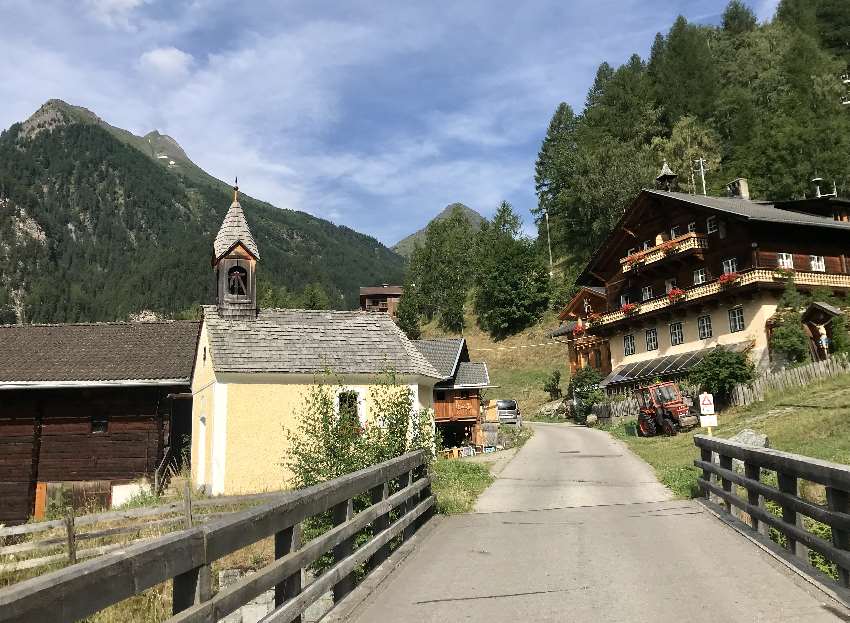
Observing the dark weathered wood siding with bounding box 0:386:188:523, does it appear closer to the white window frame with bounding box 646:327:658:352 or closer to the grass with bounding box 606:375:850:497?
the grass with bounding box 606:375:850:497

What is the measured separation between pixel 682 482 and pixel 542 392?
39751 mm

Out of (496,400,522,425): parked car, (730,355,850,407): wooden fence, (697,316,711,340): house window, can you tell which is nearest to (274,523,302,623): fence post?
(730,355,850,407): wooden fence

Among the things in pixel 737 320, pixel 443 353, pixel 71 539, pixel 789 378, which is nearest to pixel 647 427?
pixel 789 378

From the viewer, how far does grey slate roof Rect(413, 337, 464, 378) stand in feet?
105

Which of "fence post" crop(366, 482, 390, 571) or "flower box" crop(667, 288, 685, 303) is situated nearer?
"fence post" crop(366, 482, 390, 571)

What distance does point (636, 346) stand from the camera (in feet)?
141

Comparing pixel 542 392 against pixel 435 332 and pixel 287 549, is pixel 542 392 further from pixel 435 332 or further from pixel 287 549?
pixel 287 549

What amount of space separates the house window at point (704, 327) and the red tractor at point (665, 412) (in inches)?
374

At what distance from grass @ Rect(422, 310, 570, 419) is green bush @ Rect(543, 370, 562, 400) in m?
0.45

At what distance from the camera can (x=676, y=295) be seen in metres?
37.3

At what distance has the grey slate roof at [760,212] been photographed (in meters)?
33.2

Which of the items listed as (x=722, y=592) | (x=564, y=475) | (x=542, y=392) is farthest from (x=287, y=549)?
(x=542, y=392)

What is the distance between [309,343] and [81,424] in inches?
388

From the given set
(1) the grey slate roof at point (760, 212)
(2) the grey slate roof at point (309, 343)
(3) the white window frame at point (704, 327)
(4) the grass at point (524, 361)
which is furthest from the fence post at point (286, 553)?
(4) the grass at point (524, 361)
